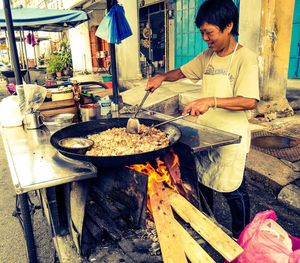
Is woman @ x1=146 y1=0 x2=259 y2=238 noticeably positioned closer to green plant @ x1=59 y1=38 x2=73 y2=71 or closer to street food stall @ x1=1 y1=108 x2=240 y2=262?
street food stall @ x1=1 y1=108 x2=240 y2=262

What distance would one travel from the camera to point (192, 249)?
1879 mm

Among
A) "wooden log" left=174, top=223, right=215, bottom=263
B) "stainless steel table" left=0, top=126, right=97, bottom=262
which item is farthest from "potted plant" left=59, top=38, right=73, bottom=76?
"wooden log" left=174, top=223, right=215, bottom=263

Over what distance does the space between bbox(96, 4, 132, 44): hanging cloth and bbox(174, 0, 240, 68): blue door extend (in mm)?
6503

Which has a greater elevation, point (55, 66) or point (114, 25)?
point (114, 25)

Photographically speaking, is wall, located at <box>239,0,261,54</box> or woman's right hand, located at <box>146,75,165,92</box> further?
wall, located at <box>239,0,261,54</box>

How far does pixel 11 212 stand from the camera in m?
4.16

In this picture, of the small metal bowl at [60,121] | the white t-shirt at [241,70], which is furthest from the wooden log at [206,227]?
the small metal bowl at [60,121]

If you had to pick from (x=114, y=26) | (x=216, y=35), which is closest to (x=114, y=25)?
(x=114, y=26)

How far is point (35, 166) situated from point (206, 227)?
51.9 inches

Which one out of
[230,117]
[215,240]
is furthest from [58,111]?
[215,240]

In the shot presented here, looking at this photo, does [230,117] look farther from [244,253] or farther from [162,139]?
[244,253]

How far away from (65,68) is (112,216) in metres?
20.4

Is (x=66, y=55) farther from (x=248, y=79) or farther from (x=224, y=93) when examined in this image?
(x=248, y=79)

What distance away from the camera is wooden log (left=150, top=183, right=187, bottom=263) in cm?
184
